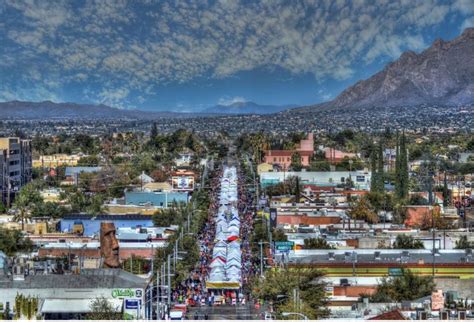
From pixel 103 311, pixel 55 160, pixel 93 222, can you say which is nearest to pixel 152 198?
pixel 93 222

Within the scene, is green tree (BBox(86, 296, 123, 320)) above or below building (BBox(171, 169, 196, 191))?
below

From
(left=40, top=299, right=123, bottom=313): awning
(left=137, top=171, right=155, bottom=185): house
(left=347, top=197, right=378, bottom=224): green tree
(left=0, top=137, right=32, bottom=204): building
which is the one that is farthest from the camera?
(left=137, top=171, right=155, bottom=185): house

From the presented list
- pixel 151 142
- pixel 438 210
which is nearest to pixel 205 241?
pixel 438 210

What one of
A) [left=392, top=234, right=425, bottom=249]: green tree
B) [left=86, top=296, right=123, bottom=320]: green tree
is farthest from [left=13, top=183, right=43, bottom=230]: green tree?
[left=86, top=296, right=123, bottom=320]: green tree

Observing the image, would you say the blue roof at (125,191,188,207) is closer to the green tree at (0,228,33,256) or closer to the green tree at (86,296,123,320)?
the green tree at (0,228,33,256)

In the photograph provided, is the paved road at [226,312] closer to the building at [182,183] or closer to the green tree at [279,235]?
the green tree at [279,235]

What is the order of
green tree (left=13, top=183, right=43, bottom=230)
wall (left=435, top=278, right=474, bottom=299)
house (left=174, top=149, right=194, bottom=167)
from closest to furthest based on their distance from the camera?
wall (left=435, top=278, right=474, bottom=299), green tree (left=13, top=183, right=43, bottom=230), house (left=174, top=149, right=194, bottom=167)

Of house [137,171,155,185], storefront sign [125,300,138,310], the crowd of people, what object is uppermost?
house [137,171,155,185]

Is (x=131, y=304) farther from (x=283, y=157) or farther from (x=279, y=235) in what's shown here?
(x=283, y=157)
